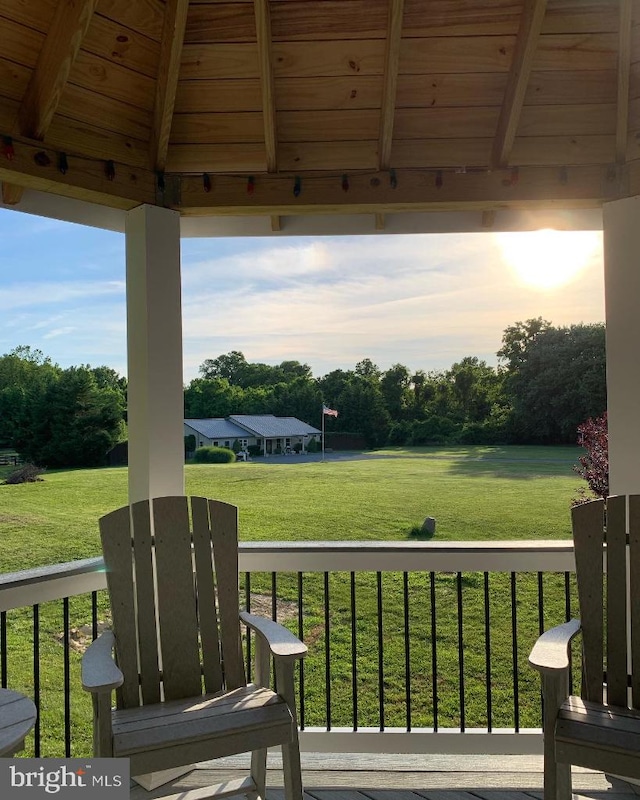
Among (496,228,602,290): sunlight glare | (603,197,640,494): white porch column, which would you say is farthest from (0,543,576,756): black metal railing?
(496,228,602,290): sunlight glare

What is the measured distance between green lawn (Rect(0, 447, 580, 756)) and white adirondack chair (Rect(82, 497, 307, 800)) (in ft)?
9.92

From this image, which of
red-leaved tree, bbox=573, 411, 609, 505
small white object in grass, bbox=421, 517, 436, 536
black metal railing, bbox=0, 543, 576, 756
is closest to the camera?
red-leaved tree, bbox=573, 411, 609, 505

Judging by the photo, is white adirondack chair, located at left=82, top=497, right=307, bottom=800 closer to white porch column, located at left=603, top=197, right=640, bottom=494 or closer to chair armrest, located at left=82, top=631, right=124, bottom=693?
chair armrest, located at left=82, top=631, right=124, bottom=693

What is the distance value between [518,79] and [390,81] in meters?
0.54

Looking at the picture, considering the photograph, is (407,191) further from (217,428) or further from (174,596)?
(217,428)

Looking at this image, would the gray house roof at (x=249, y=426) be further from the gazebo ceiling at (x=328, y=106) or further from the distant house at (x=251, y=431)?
the gazebo ceiling at (x=328, y=106)

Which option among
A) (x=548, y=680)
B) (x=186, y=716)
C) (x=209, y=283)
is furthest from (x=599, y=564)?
(x=209, y=283)

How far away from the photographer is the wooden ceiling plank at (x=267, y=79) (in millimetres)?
2438

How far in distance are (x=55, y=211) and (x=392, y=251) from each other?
7.08 meters

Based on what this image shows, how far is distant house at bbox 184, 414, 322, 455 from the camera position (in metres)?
6.20

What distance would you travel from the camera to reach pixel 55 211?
110 inches

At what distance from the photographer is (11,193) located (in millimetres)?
2625

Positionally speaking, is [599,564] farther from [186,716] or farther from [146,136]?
[146,136]
